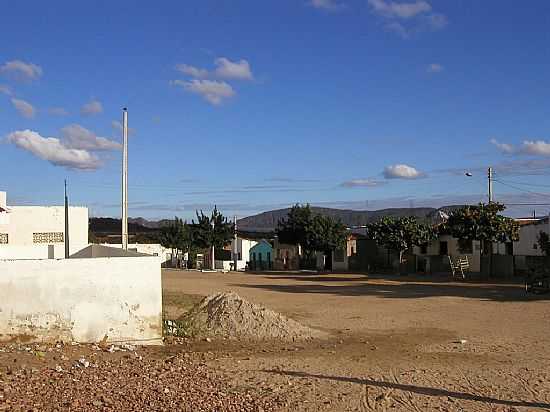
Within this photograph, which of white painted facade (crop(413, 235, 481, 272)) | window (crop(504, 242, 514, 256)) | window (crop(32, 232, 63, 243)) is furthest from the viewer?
window (crop(32, 232, 63, 243))

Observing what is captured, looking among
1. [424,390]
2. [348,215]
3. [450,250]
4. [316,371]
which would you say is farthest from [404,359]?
[348,215]

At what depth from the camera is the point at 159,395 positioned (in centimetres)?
863

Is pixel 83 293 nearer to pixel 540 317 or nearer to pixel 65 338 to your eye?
pixel 65 338

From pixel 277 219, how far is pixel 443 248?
73159mm

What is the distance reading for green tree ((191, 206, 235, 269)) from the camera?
56.7 meters

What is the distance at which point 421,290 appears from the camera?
98.5 feet

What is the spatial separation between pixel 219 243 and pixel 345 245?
39.7ft

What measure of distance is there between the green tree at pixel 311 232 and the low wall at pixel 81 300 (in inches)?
1535

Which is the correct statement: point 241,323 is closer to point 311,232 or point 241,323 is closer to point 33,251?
point 33,251

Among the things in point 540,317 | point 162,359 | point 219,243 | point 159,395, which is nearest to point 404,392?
point 159,395

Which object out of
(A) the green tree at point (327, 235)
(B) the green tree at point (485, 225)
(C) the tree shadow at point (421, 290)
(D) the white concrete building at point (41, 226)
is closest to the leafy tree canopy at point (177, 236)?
(A) the green tree at point (327, 235)

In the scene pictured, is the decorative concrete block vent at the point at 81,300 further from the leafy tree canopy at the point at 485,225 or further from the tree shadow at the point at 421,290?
the leafy tree canopy at the point at 485,225

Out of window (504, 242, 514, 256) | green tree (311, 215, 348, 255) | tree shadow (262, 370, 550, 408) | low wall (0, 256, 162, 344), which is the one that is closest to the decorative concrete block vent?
low wall (0, 256, 162, 344)

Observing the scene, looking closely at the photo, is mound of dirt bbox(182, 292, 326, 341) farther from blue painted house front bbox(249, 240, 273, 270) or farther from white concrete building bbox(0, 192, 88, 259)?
blue painted house front bbox(249, 240, 273, 270)
